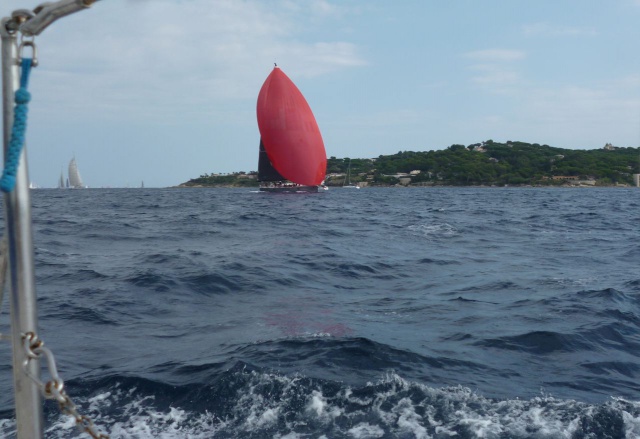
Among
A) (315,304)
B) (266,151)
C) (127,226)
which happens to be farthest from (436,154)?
(315,304)

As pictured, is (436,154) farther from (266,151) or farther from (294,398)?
(294,398)

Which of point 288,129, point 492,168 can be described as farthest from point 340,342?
point 492,168

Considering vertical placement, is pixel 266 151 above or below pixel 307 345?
above

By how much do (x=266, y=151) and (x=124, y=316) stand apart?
32.2 meters

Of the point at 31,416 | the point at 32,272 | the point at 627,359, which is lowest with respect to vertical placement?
the point at 627,359

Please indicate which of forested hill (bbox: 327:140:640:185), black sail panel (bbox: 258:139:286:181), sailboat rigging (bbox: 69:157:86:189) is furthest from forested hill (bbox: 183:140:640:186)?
black sail panel (bbox: 258:139:286:181)

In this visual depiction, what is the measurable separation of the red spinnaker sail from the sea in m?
26.5

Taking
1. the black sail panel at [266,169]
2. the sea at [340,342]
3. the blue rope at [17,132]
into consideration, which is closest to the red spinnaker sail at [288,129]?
the black sail panel at [266,169]

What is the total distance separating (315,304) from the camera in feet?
22.1

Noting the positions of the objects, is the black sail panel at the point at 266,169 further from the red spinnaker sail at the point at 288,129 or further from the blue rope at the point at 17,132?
the blue rope at the point at 17,132

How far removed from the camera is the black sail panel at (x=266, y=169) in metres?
39.8

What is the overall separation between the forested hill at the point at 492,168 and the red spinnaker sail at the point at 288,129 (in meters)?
38.9

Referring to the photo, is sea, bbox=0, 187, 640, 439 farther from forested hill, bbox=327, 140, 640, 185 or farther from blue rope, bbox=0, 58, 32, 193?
forested hill, bbox=327, 140, 640, 185

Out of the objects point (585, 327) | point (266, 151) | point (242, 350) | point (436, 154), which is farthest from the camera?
point (436, 154)
